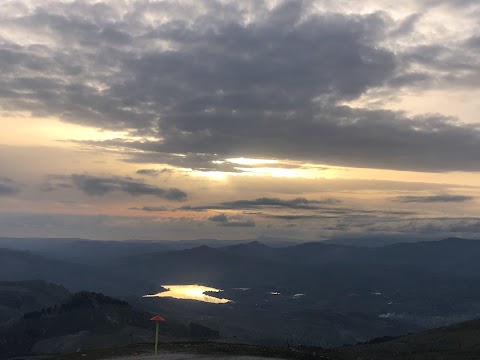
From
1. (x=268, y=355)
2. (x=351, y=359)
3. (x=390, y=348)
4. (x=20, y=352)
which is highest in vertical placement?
(x=268, y=355)

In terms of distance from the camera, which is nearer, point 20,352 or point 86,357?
point 86,357

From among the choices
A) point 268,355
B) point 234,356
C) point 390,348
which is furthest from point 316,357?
point 390,348

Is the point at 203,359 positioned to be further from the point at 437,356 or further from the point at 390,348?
the point at 390,348

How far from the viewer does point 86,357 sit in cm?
6650

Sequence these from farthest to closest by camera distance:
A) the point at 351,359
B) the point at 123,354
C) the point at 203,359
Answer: the point at 351,359
the point at 123,354
the point at 203,359

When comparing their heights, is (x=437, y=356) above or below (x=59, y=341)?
above

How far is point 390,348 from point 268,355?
55980mm

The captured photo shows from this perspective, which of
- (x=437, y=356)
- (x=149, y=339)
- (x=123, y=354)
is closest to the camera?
(x=123, y=354)

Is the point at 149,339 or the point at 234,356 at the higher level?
the point at 234,356

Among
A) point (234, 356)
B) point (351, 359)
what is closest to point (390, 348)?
point (351, 359)

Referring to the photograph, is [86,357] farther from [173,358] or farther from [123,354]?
[173,358]

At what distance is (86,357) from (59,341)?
146417mm

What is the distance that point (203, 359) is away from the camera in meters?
62.8

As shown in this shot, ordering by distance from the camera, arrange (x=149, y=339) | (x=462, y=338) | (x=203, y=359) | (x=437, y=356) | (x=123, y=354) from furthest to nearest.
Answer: (x=149, y=339) → (x=462, y=338) → (x=437, y=356) → (x=123, y=354) → (x=203, y=359)
